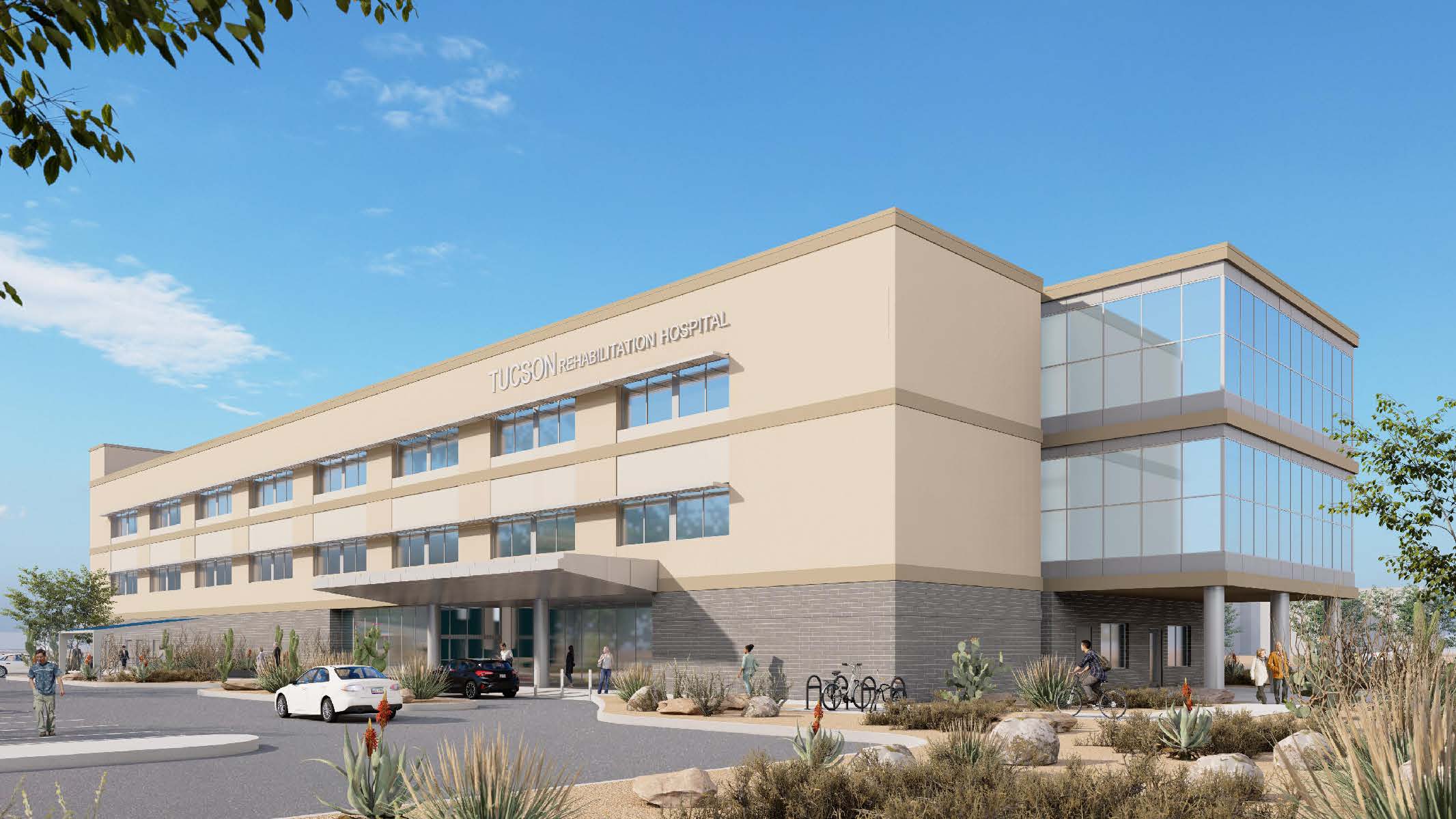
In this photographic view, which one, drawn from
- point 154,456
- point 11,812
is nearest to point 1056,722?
point 11,812

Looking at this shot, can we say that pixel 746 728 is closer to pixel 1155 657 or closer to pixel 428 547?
pixel 1155 657

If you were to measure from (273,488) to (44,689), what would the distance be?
140 feet

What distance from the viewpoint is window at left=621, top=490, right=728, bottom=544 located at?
3834 centimetres

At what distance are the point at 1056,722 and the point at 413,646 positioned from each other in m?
37.6

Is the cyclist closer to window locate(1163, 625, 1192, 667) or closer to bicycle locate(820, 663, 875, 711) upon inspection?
bicycle locate(820, 663, 875, 711)

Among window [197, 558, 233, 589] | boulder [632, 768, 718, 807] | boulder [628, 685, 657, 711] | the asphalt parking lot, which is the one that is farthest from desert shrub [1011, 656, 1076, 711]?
window [197, 558, 233, 589]

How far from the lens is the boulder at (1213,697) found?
31.1 meters

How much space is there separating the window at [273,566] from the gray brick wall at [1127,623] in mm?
38873

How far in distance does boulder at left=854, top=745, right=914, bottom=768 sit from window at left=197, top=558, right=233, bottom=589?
194ft

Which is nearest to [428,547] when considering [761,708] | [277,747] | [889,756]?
[761,708]

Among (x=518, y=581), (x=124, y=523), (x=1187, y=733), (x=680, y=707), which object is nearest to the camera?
(x=1187, y=733)

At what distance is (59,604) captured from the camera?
250 feet

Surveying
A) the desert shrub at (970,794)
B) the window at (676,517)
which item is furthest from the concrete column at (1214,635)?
the desert shrub at (970,794)

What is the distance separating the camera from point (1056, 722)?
23.0 metres
